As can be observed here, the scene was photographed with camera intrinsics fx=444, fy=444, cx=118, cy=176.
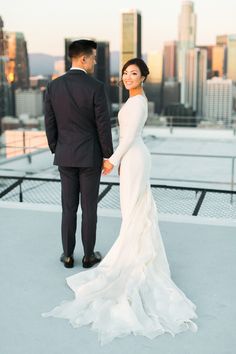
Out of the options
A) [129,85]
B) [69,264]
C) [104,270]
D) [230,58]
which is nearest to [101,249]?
[69,264]

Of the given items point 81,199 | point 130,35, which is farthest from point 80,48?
point 130,35

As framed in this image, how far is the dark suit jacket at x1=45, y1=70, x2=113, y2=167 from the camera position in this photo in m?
1.78

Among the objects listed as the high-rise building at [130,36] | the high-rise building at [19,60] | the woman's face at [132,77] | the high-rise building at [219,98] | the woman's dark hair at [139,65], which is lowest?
the high-rise building at [219,98]

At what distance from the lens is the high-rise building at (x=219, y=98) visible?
60.8m

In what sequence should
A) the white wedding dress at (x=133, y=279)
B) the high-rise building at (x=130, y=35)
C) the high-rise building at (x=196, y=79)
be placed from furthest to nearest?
1. the high-rise building at (x=196, y=79)
2. the high-rise building at (x=130, y=35)
3. the white wedding dress at (x=133, y=279)

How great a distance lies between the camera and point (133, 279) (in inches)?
66.7

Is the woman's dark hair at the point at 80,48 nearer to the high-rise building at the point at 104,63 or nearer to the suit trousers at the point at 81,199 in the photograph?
the suit trousers at the point at 81,199

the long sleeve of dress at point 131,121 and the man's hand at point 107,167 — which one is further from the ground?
the long sleeve of dress at point 131,121

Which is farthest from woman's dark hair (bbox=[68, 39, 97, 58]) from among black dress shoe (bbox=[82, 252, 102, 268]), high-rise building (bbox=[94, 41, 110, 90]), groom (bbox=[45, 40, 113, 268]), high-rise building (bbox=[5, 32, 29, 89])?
high-rise building (bbox=[94, 41, 110, 90])

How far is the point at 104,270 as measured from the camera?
179 cm

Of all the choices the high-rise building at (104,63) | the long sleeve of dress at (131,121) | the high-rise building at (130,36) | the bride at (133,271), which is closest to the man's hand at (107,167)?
the bride at (133,271)

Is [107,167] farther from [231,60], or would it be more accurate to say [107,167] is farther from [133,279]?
[231,60]

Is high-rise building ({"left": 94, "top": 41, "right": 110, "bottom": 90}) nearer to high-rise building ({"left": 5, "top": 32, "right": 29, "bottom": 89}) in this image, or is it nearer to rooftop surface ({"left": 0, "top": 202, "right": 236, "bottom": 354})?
high-rise building ({"left": 5, "top": 32, "right": 29, "bottom": 89})

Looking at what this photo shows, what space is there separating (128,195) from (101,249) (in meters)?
0.57
